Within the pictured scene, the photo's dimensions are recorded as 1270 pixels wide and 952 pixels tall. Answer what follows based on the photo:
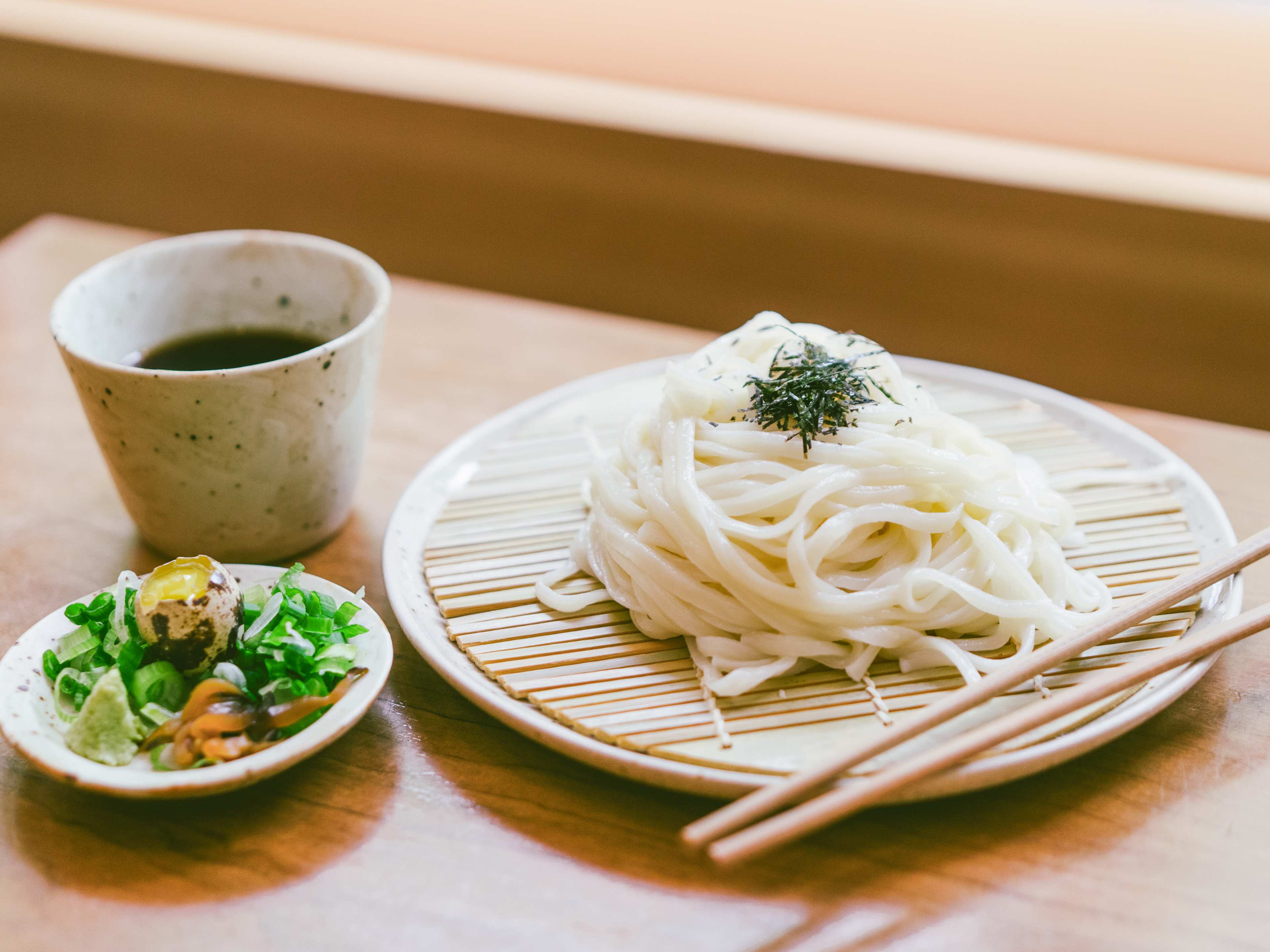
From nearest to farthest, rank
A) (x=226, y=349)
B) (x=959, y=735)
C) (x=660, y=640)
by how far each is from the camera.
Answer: (x=959, y=735) < (x=660, y=640) < (x=226, y=349)

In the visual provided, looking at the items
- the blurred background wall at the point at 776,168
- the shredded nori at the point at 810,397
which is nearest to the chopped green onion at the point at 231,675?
the shredded nori at the point at 810,397

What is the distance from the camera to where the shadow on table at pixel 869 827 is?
1052 millimetres

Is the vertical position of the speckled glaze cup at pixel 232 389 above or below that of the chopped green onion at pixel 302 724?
above

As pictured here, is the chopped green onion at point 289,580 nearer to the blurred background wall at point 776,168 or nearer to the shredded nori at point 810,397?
the shredded nori at point 810,397

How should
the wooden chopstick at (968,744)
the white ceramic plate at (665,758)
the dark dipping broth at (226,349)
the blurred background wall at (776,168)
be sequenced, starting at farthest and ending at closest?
the blurred background wall at (776,168) < the dark dipping broth at (226,349) < the white ceramic plate at (665,758) < the wooden chopstick at (968,744)

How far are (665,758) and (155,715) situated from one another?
0.56m

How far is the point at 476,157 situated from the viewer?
3334 millimetres

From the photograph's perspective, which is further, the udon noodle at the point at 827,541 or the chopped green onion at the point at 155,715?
the udon noodle at the point at 827,541

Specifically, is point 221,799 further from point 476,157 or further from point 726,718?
point 476,157

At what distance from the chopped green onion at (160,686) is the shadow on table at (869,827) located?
276mm

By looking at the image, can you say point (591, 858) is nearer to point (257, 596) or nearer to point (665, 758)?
point (665, 758)

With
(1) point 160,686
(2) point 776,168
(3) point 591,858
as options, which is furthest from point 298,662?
(2) point 776,168

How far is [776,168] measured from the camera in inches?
118

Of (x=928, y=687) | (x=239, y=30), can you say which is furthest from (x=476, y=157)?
(x=928, y=687)
